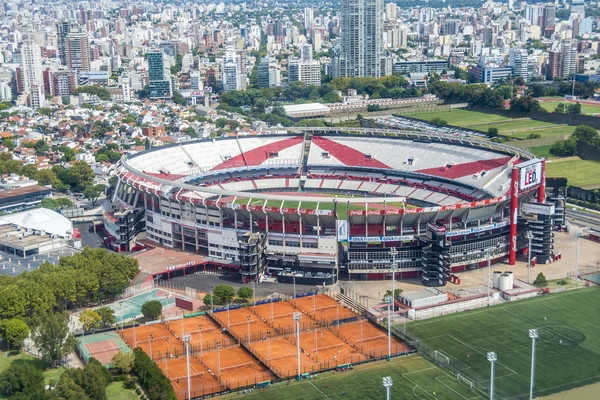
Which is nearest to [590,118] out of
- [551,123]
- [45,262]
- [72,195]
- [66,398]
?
[551,123]

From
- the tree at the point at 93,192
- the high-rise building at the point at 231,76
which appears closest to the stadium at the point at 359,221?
the tree at the point at 93,192

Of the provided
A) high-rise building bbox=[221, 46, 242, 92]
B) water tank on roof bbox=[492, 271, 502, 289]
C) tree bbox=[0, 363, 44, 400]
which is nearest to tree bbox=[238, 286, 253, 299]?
water tank on roof bbox=[492, 271, 502, 289]

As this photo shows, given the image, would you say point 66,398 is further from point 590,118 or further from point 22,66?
point 22,66

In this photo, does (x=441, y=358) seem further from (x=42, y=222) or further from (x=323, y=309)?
(x=42, y=222)

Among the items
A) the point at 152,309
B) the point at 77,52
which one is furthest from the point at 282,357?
the point at 77,52

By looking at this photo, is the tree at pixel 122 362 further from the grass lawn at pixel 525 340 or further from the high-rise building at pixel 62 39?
the high-rise building at pixel 62 39

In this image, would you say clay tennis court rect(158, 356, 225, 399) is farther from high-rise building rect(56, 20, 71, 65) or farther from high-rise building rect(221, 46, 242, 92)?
high-rise building rect(56, 20, 71, 65)
